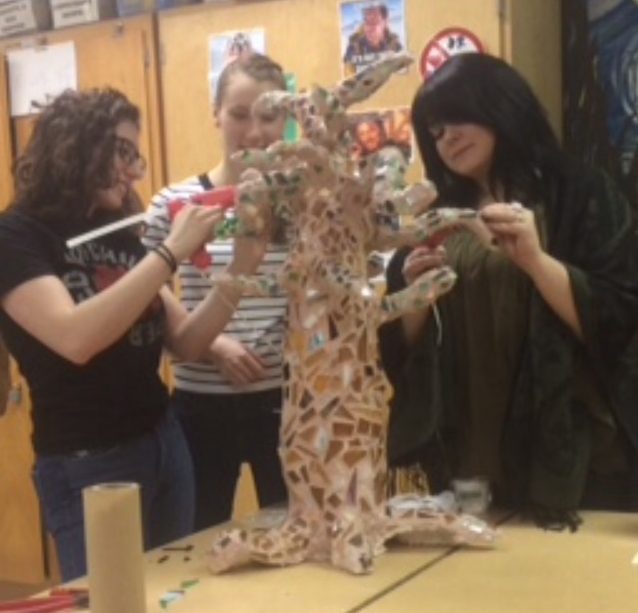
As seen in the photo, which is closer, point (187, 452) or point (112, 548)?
point (112, 548)

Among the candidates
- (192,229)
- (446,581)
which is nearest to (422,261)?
(192,229)

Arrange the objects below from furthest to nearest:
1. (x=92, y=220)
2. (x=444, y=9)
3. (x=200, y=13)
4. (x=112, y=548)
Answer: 1. (x=200, y=13)
2. (x=444, y=9)
3. (x=92, y=220)
4. (x=112, y=548)

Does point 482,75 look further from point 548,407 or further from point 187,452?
point 187,452

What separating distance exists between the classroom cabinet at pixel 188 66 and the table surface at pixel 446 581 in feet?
3.61

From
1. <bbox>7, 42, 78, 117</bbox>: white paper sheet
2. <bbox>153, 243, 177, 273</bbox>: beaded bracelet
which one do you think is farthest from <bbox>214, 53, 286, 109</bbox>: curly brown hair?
<bbox>7, 42, 78, 117</bbox>: white paper sheet

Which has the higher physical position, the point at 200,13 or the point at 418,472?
the point at 200,13

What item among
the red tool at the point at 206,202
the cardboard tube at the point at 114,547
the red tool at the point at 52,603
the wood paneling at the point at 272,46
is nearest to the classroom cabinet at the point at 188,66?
the wood paneling at the point at 272,46

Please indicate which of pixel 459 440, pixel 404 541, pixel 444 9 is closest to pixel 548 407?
pixel 459 440

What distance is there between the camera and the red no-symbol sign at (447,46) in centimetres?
220

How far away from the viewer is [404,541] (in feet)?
4.54

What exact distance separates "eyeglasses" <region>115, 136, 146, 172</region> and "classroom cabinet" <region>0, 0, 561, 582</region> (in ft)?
2.72

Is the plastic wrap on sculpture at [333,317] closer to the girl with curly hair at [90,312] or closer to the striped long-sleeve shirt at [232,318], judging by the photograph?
the girl with curly hair at [90,312]

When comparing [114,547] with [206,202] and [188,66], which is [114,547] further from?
[188,66]

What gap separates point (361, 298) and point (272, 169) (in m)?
0.20
